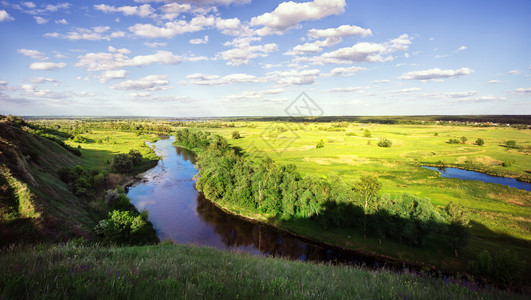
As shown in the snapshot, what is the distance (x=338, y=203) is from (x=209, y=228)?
65.1 ft

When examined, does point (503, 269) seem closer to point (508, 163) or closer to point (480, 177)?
point (480, 177)

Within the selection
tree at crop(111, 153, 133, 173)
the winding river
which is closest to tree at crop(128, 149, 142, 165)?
tree at crop(111, 153, 133, 173)

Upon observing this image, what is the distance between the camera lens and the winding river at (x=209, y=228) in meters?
27.9

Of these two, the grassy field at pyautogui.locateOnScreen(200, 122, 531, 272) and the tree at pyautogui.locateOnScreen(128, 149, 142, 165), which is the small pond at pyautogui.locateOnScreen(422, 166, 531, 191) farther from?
the tree at pyautogui.locateOnScreen(128, 149, 142, 165)

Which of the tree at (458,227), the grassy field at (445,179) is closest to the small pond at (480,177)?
the grassy field at (445,179)

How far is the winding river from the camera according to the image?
27.9 metres

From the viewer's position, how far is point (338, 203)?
30.8 metres

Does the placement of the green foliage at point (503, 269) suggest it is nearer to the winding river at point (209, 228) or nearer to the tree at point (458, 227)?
the tree at point (458, 227)

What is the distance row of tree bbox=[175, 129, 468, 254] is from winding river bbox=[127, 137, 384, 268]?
142 inches

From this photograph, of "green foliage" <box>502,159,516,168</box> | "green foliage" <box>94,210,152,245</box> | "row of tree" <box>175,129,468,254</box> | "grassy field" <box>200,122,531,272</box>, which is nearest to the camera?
"green foliage" <box>94,210,152,245</box>

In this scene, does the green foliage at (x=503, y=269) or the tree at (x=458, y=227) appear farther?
the tree at (x=458, y=227)

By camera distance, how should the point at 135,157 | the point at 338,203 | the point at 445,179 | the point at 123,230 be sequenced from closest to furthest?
1. the point at 123,230
2. the point at 338,203
3. the point at 445,179
4. the point at 135,157

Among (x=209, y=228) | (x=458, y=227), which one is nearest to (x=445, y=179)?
(x=458, y=227)

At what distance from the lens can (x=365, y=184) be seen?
1242 inches
